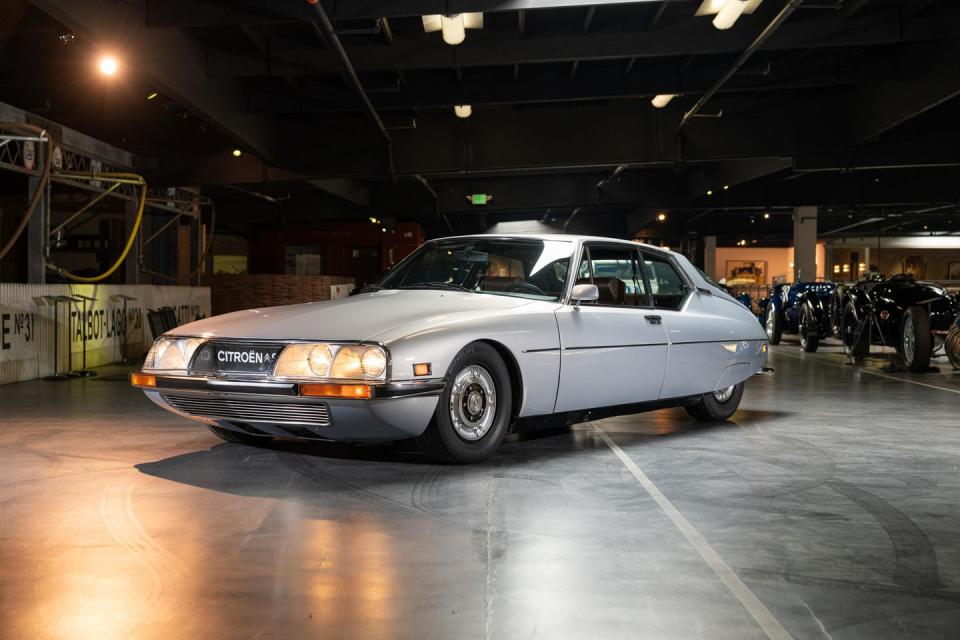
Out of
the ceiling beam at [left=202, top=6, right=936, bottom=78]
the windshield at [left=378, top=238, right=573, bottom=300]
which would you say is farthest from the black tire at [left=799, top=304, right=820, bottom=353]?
the windshield at [left=378, top=238, right=573, bottom=300]

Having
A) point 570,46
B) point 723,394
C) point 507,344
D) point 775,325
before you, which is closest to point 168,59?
point 570,46

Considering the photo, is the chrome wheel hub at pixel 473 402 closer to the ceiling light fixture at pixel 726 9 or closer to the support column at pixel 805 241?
the ceiling light fixture at pixel 726 9

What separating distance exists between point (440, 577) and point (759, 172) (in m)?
21.9

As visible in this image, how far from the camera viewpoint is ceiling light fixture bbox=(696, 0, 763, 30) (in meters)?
12.2

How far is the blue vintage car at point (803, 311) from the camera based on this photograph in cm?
1933

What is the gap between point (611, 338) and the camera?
6875 mm

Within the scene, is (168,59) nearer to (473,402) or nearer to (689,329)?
(689,329)

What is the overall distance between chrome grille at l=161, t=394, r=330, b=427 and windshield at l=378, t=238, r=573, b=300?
1.61 metres

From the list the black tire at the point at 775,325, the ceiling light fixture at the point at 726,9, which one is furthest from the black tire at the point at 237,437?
the black tire at the point at 775,325

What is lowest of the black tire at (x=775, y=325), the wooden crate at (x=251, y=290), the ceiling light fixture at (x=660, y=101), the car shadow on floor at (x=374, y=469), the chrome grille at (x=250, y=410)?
the car shadow on floor at (x=374, y=469)

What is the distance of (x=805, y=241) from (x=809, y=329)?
17.9 m

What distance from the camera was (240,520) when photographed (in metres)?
4.74

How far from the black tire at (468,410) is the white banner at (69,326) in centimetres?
810

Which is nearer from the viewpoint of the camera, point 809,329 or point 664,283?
point 664,283
